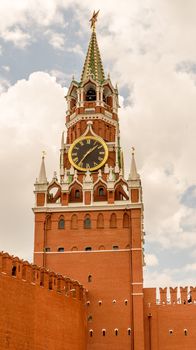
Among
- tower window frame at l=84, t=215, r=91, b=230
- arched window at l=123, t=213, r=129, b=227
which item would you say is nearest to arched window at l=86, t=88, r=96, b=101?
tower window frame at l=84, t=215, r=91, b=230

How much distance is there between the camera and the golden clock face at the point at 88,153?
52.0 m

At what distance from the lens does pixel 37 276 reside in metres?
38.4

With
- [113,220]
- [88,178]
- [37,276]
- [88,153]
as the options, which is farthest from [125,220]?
[37,276]

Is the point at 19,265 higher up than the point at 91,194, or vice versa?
the point at 91,194

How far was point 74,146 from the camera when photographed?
2074 inches

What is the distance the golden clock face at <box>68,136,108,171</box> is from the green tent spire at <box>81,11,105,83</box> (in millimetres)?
6352

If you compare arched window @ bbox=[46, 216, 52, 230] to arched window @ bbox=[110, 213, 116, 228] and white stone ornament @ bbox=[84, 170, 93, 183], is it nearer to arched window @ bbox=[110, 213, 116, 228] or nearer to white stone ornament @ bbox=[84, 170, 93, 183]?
white stone ornament @ bbox=[84, 170, 93, 183]

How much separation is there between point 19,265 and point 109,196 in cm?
1414

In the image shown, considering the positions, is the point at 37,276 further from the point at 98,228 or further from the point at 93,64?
the point at 93,64

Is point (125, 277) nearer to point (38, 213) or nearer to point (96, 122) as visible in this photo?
point (38, 213)

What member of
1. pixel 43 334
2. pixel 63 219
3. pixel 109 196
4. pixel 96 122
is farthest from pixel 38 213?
pixel 43 334

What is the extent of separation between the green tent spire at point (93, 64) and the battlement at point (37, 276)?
20248 millimetres

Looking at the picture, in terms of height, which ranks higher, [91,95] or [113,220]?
[91,95]

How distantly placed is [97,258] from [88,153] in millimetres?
9325
